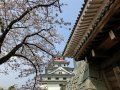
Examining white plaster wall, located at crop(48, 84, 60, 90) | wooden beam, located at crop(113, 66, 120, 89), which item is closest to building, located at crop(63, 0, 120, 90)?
wooden beam, located at crop(113, 66, 120, 89)

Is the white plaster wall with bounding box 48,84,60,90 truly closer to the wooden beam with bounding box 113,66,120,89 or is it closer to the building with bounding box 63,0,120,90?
the building with bounding box 63,0,120,90

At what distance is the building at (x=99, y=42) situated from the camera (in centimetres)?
516

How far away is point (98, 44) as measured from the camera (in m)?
6.84

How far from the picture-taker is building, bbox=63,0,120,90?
5.16m

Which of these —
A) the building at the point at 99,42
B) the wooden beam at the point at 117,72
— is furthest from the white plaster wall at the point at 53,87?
the wooden beam at the point at 117,72

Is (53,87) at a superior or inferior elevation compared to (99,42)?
superior

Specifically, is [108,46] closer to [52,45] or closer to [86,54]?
[86,54]

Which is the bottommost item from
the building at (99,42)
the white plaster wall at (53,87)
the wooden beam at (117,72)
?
the wooden beam at (117,72)

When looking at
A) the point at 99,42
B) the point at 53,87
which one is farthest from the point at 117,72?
the point at 53,87

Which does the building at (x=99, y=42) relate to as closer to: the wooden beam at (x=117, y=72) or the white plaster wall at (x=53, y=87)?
the wooden beam at (x=117, y=72)

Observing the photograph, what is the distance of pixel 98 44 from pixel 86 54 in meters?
1.17

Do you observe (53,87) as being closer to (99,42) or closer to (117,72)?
(117,72)

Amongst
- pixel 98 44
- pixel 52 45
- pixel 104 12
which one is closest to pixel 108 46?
pixel 98 44

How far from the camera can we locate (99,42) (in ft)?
21.9
